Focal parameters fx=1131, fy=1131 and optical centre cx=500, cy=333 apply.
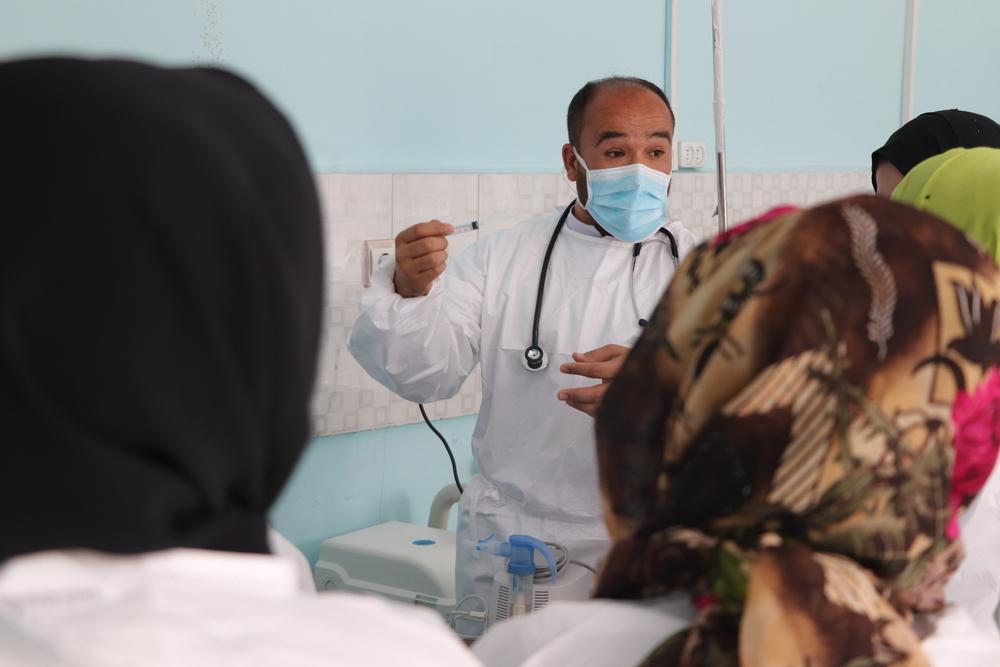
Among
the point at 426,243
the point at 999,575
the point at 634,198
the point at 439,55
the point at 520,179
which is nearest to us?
the point at 999,575

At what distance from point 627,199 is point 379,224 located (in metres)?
0.66

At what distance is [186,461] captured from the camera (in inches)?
24.0

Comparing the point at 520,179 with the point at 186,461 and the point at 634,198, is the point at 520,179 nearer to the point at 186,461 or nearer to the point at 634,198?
the point at 634,198

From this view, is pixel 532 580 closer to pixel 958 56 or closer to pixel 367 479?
pixel 367 479

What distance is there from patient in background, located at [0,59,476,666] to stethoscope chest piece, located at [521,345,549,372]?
153 cm

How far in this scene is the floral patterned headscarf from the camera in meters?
0.89

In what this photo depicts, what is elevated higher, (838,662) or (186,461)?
(186,461)

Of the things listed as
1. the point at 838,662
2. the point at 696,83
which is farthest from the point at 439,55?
the point at 838,662

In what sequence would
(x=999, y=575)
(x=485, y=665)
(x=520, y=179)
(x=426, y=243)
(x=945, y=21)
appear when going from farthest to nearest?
1. (x=945, y=21)
2. (x=520, y=179)
3. (x=426, y=243)
4. (x=999, y=575)
5. (x=485, y=665)

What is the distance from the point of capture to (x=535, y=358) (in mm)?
2209

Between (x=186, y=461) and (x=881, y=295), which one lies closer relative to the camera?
(x=186, y=461)

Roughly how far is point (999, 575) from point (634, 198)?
3.95 ft

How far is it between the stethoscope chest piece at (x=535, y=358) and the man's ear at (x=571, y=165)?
1.26 ft

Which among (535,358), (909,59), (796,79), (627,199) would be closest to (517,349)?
(535,358)
